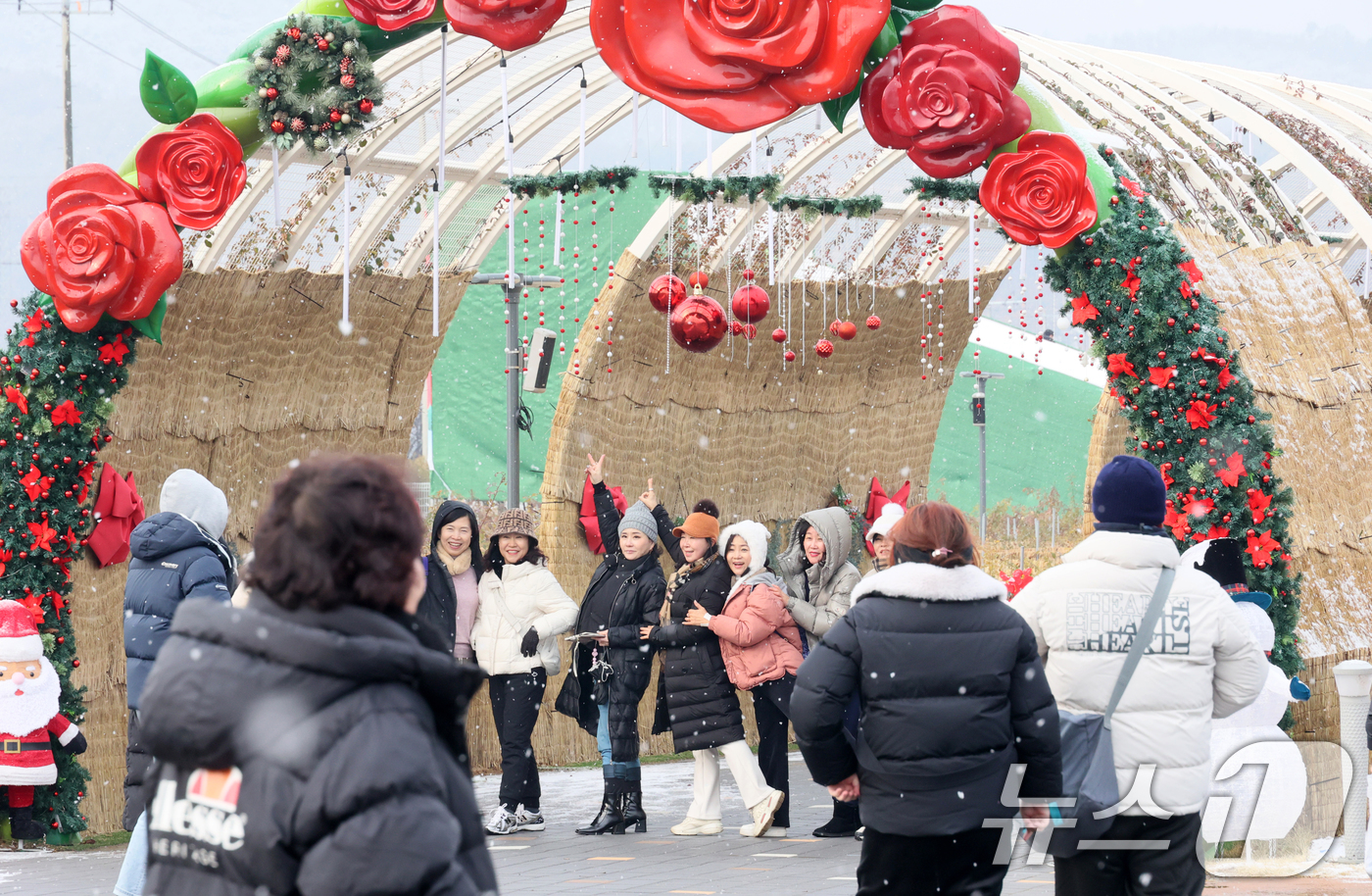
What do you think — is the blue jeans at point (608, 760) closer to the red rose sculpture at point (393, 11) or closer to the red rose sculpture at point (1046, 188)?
the red rose sculpture at point (1046, 188)

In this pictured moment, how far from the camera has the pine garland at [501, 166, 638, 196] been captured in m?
9.20

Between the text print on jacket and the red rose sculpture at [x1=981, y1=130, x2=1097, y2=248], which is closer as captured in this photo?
the text print on jacket

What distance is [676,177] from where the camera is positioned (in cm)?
923

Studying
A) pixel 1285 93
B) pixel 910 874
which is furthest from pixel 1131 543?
pixel 1285 93

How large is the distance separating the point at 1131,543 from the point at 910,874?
107 centimetres

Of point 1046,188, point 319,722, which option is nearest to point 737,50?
point 1046,188

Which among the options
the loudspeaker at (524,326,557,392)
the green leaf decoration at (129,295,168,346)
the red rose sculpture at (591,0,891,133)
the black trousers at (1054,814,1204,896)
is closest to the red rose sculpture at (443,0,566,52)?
the red rose sculpture at (591,0,891,133)

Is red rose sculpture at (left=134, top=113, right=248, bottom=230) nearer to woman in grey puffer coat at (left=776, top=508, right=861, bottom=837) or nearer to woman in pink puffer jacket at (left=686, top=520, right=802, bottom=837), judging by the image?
woman in pink puffer jacket at (left=686, top=520, right=802, bottom=837)

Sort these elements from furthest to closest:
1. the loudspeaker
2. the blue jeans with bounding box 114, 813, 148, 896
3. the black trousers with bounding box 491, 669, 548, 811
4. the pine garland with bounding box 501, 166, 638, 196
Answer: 1. the loudspeaker
2. the pine garland with bounding box 501, 166, 638, 196
3. the black trousers with bounding box 491, 669, 548, 811
4. the blue jeans with bounding box 114, 813, 148, 896

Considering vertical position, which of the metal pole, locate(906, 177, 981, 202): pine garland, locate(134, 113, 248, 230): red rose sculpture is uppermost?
the metal pole

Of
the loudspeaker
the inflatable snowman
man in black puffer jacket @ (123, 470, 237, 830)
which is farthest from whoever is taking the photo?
the loudspeaker

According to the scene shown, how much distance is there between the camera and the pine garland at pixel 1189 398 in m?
6.71

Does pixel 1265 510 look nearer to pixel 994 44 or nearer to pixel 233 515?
A: pixel 994 44

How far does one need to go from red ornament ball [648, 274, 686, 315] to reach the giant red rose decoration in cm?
331
